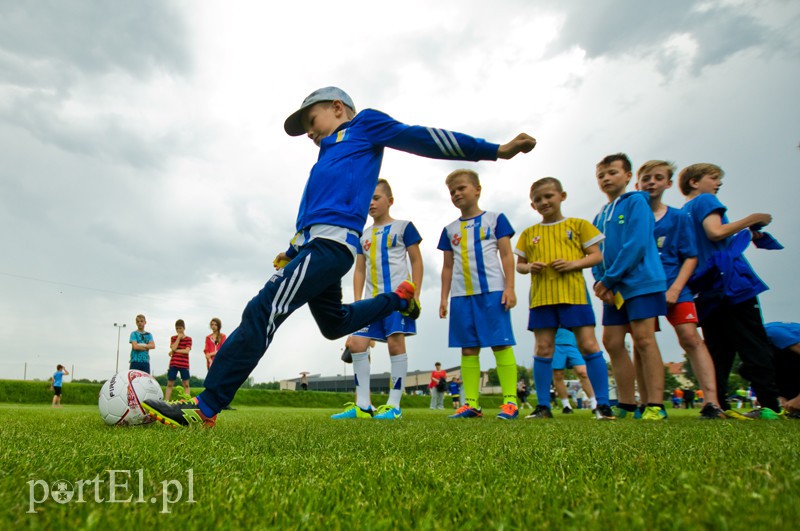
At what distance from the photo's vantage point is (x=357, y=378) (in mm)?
6688

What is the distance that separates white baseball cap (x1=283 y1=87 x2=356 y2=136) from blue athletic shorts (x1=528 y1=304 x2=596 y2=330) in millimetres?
3311

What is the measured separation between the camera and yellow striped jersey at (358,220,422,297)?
262 inches

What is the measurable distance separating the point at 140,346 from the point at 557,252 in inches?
413

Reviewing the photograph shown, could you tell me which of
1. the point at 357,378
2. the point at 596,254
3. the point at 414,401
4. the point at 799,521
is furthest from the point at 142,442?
the point at 414,401

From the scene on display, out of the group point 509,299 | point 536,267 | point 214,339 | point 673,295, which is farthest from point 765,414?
point 214,339

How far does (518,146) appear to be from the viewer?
3096mm

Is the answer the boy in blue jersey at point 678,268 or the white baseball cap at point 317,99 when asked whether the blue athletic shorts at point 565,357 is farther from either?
the white baseball cap at point 317,99

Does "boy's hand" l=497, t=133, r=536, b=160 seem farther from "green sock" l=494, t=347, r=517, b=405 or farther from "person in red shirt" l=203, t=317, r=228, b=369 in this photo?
"person in red shirt" l=203, t=317, r=228, b=369

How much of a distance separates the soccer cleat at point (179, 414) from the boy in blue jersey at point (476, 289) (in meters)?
3.44

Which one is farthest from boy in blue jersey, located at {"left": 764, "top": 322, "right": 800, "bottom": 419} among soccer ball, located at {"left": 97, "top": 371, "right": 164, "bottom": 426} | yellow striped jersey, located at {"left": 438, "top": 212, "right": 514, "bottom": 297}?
soccer ball, located at {"left": 97, "top": 371, "right": 164, "bottom": 426}

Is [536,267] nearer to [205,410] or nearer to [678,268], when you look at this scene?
[678,268]

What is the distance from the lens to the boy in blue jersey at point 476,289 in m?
5.98

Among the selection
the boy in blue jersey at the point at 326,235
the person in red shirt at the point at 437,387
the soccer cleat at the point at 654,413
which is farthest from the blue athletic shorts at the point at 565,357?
the boy in blue jersey at the point at 326,235

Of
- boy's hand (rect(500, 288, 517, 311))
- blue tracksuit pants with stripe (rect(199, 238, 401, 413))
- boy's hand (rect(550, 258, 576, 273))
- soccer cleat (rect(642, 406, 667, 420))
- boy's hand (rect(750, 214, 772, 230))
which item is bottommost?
soccer cleat (rect(642, 406, 667, 420))
